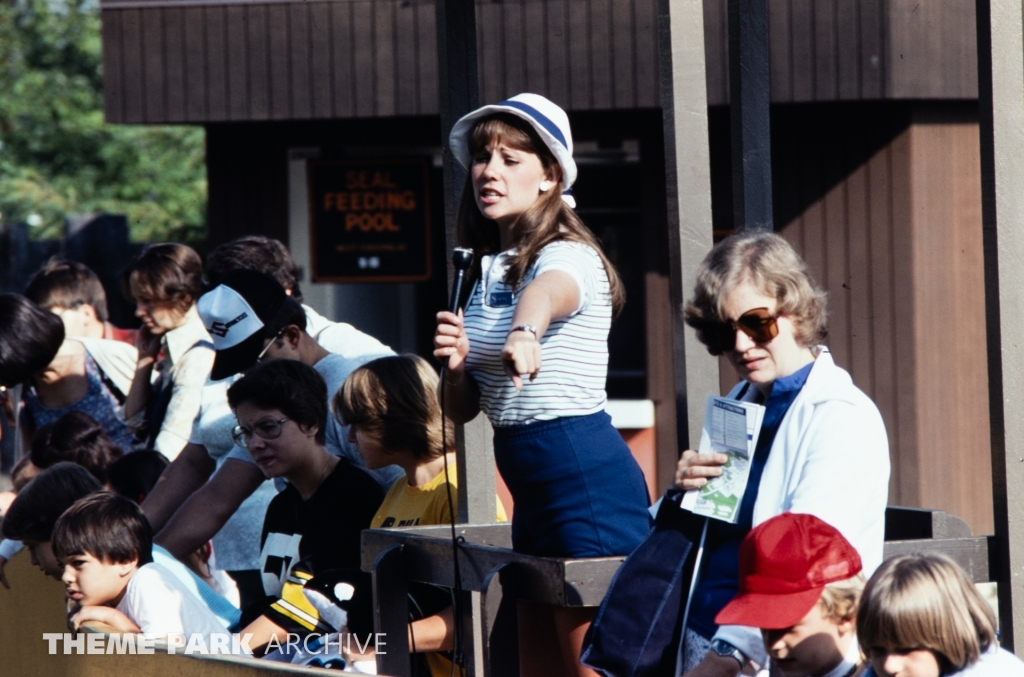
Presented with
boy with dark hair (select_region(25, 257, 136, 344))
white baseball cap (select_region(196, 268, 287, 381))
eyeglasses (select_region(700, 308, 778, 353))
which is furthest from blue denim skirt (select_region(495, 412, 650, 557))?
boy with dark hair (select_region(25, 257, 136, 344))

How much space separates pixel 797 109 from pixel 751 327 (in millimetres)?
5678

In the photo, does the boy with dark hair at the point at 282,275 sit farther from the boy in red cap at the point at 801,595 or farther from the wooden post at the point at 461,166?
the boy in red cap at the point at 801,595

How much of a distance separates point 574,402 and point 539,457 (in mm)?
135

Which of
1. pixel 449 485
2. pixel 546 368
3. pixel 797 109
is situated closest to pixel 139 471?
pixel 449 485

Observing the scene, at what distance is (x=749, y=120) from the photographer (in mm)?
3441

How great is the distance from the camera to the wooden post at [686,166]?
3.13 m

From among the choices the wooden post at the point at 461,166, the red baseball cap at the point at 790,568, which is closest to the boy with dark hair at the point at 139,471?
the wooden post at the point at 461,166

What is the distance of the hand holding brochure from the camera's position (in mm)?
2598

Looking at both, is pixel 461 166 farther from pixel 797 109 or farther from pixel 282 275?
pixel 797 109

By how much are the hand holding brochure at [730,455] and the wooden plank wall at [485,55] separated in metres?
5.15

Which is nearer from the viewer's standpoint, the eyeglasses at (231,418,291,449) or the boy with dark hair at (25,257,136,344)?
the eyeglasses at (231,418,291,449)

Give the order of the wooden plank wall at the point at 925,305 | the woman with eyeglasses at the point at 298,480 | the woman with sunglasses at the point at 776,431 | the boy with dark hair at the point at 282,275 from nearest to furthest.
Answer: the woman with sunglasses at the point at 776,431 < the woman with eyeglasses at the point at 298,480 < the boy with dark hair at the point at 282,275 < the wooden plank wall at the point at 925,305

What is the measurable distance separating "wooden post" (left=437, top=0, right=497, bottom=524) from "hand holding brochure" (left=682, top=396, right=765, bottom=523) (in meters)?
1.17

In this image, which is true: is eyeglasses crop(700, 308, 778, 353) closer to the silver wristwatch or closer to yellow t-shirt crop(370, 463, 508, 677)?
the silver wristwatch
